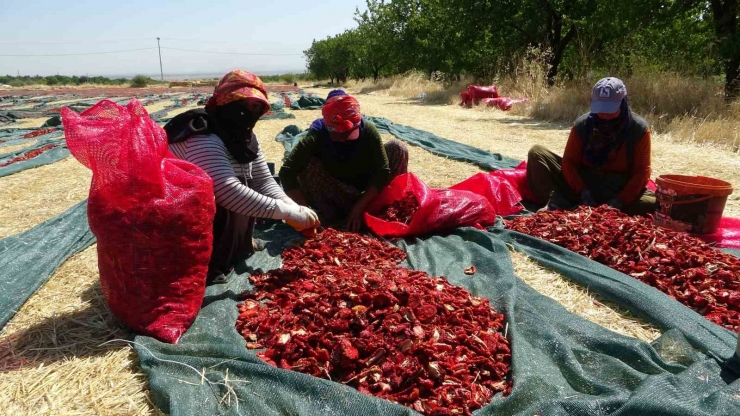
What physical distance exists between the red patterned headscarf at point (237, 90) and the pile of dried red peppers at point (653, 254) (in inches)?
91.1

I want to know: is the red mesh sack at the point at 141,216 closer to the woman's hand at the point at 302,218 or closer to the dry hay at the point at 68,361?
the dry hay at the point at 68,361

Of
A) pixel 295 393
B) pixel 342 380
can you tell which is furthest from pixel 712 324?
pixel 295 393

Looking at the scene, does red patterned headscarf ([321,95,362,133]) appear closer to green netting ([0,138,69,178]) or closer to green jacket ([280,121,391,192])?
green jacket ([280,121,391,192])

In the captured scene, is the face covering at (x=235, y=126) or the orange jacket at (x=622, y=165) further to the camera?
the orange jacket at (x=622, y=165)

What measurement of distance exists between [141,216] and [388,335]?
50.3 inches

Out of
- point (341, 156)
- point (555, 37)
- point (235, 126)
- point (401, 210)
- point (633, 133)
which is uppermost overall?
point (555, 37)

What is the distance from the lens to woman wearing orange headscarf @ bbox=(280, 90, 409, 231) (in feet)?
11.6

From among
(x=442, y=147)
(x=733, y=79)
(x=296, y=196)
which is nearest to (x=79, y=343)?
(x=296, y=196)

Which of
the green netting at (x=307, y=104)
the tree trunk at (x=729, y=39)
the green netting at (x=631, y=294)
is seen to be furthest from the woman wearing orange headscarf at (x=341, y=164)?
the green netting at (x=307, y=104)

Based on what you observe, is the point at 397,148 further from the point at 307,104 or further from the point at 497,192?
the point at 307,104

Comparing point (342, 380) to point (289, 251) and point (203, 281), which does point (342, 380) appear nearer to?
point (203, 281)

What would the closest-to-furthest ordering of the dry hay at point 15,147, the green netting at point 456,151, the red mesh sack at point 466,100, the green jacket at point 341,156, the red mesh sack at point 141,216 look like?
the red mesh sack at point 141,216 → the green jacket at point 341,156 → the green netting at point 456,151 → the dry hay at point 15,147 → the red mesh sack at point 466,100

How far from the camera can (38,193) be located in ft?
17.6

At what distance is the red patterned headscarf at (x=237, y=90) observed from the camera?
8.91 feet
